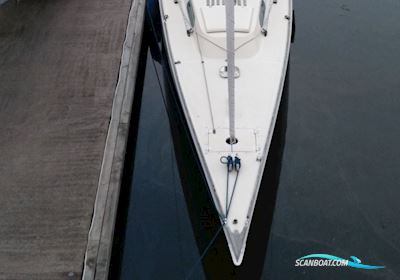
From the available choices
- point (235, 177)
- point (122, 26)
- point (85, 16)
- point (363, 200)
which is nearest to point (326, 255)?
point (363, 200)

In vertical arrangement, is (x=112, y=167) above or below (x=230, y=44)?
below

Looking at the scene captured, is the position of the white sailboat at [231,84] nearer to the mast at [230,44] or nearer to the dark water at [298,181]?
the mast at [230,44]

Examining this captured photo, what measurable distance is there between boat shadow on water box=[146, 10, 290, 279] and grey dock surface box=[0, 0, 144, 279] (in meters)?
1.13

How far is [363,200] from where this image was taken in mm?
7773

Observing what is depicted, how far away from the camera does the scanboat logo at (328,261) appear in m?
6.91

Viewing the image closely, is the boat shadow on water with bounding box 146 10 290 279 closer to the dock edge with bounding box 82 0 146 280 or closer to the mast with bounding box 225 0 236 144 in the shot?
the dock edge with bounding box 82 0 146 280

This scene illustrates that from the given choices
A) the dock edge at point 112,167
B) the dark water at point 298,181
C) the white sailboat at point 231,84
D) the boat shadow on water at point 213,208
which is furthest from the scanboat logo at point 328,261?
the dock edge at point 112,167

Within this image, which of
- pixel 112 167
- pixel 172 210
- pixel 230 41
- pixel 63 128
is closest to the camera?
pixel 230 41

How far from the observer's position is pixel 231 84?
20.7 ft

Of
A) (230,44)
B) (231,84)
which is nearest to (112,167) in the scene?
(231,84)

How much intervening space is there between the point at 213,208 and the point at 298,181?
1628mm

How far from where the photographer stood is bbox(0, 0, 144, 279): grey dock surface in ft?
21.4

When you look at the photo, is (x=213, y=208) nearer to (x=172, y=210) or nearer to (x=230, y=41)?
(x=172, y=210)

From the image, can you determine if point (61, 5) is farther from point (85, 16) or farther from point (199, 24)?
point (199, 24)
